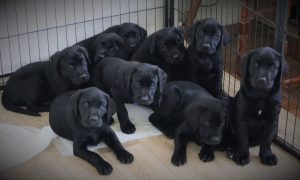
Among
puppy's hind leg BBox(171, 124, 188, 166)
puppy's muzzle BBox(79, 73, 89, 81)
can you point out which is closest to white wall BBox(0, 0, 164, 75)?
puppy's muzzle BBox(79, 73, 89, 81)

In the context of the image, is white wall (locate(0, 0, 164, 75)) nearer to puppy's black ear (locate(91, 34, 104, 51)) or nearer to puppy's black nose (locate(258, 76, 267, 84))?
puppy's black ear (locate(91, 34, 104, 51))

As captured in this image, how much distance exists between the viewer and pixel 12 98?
4.11m

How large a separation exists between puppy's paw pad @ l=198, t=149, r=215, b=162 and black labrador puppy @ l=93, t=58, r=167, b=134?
1.50 ft

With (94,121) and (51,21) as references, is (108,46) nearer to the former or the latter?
(51,21)

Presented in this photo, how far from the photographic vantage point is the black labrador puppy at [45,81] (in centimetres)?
393

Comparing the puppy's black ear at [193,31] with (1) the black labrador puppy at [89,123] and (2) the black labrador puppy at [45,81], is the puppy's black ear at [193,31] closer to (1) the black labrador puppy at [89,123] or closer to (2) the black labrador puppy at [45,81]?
(2) the black labrador puppy at [45,81]

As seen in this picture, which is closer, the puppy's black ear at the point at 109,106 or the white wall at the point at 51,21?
the puppy's black ear at the point at 109,106

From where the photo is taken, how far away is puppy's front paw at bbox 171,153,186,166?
136 inches

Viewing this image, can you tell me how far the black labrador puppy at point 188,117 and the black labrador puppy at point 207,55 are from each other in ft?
0.77

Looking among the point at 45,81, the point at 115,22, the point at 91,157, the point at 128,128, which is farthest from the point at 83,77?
the point at 115,22

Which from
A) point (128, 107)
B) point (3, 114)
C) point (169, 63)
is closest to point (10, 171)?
point (3, 114)

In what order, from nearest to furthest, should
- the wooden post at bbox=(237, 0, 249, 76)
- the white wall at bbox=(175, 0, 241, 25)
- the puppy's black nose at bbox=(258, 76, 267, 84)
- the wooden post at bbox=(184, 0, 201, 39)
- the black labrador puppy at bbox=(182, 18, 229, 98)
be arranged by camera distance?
the puppy's black nose at bbox=(258, 76, 267, 84) < the black labrador puppy at bbox=(182, 18, 229, 98) < the wooden post at bbox=(237, 0, 249, 76) < the wooden post at bbox=(184, 0, 201, 39) < the white wall at bbox=(175, 0, 241, 25)

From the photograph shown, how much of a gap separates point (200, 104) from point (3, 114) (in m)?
1.49

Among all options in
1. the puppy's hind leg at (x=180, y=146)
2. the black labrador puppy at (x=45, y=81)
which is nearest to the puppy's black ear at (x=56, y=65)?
the black labrador puppy at (x=45, y=81)
